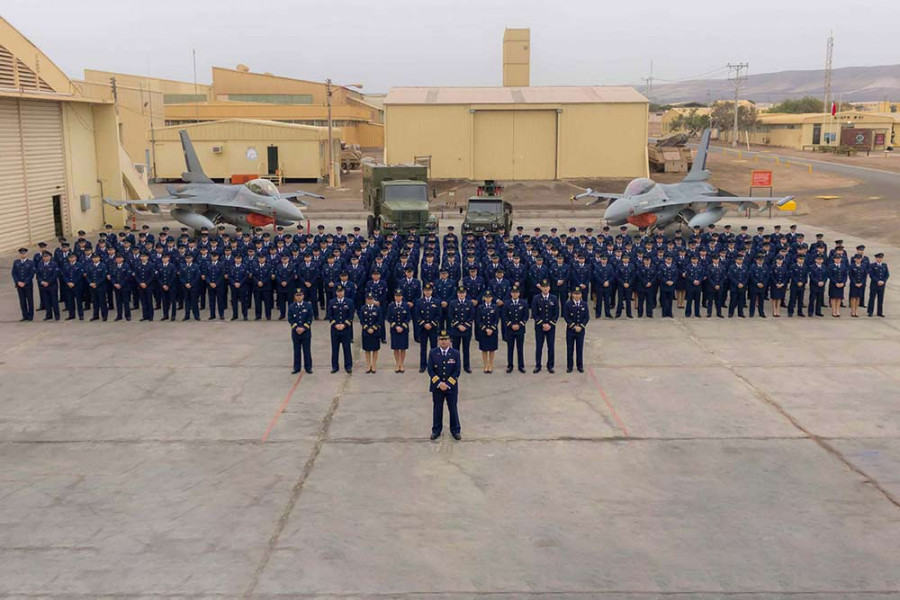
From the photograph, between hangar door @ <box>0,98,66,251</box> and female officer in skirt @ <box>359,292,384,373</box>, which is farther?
hangar door @ <box>0,98,66,251</box>

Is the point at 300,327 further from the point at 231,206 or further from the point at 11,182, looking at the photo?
the point at 11,182

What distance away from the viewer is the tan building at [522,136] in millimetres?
44594

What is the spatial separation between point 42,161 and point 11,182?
237 centimetres

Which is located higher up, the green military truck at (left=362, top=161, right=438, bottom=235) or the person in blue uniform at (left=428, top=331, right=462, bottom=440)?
the green military truck at (left=362, top=161, right=438, bottom=235)

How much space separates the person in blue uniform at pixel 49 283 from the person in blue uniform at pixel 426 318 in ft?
25.1

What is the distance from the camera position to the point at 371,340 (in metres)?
12.9

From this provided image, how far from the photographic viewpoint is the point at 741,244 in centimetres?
1792

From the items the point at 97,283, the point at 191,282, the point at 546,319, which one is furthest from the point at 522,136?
the point at 546,319

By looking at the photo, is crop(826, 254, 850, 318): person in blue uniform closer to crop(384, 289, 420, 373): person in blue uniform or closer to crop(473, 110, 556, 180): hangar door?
crop(384, 289, 420, 373): person in blue uniform

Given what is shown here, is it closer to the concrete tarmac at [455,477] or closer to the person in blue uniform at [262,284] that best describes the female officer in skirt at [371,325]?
the concrete tarmac at [455,477]

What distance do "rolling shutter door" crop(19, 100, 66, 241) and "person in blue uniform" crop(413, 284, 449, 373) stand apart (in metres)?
20.2

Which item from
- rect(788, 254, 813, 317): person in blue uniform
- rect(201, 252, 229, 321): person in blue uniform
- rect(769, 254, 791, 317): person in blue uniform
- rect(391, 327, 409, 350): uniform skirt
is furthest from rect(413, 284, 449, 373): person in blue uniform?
rect(788, 254, 813, 317): person in blue uniform

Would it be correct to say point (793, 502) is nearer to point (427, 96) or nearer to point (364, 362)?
point (364, 362)

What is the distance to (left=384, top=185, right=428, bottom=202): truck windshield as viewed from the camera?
90.5 ft
